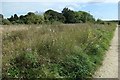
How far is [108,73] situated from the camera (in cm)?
905

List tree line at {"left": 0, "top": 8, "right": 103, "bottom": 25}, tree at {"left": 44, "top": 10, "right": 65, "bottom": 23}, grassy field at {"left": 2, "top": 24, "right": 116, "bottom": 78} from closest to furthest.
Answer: grassy field at {"left": 2, "top": 24, "right": 116, "bottom": 78} < tree line at {"left": 0, "top": 8, "right": 103, "bottom": 25} < tree at {"left": 44, "top": 10, "right": 65, "bottom": 23}

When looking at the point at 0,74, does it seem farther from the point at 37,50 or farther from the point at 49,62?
the point at 37,50

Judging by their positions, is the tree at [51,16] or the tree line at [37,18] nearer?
the tree line at [37,18]

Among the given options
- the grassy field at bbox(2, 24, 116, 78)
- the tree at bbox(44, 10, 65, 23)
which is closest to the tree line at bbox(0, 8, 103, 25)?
the tree at bbox(44, 10, 65, 23)

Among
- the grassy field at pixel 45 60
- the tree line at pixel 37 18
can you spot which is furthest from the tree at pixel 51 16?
the grassy field at pixel 45 60

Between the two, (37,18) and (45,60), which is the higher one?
(37,18)

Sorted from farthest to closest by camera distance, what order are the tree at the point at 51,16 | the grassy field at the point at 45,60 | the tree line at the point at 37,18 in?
the tree at the point at 51,16 < the tree line at the point at 37,18 < the grassy field at the point at 45,60

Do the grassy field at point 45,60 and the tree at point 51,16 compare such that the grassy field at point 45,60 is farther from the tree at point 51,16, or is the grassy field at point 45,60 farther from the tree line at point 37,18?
the tree at point 51,16

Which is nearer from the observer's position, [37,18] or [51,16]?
[37,18]

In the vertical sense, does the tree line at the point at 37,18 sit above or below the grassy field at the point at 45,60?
above

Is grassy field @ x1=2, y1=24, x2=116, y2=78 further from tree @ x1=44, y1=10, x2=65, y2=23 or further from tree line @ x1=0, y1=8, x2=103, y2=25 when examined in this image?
tree @ x1=44, y1=10, x2=65, y2=23

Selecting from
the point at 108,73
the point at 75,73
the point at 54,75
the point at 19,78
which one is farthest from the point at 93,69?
the point at 19,78

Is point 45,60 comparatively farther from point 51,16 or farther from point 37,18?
point 51,16

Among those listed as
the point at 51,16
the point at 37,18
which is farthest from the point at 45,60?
the point at 51,16
